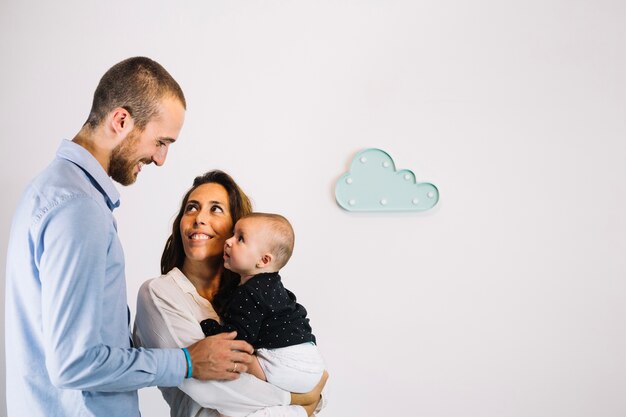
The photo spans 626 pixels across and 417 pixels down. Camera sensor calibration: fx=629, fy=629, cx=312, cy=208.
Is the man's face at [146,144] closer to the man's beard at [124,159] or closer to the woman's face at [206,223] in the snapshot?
the man's beard at [124,159]

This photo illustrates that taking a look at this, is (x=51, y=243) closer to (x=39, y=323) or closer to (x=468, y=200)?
(x=39, y=323)

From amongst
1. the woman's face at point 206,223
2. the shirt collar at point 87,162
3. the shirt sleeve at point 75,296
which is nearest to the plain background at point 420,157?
the woman's face at point 206,223

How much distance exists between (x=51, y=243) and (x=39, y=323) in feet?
0.62

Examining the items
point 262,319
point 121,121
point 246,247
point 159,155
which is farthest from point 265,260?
point 121,121

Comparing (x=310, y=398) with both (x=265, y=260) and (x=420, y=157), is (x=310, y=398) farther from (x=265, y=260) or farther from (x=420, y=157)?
(x=420, y=157)

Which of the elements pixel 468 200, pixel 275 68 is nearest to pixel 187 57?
pixel 275 68

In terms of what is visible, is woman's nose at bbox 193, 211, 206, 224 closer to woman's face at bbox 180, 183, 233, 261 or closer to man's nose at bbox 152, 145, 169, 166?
woman's face at bbox 180, 183, 233, 261

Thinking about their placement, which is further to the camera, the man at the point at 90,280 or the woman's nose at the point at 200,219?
the woman's nose at the point at 200,219

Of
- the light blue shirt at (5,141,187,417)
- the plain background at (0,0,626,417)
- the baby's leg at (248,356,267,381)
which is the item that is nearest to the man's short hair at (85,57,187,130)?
the light blue shirt at (5,141,187,417)

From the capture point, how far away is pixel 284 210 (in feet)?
8.59

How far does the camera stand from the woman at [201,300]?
4.77 ft

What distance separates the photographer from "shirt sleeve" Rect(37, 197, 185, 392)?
1159mm

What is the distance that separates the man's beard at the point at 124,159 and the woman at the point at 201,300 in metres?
0.31

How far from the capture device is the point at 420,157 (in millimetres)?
2648
